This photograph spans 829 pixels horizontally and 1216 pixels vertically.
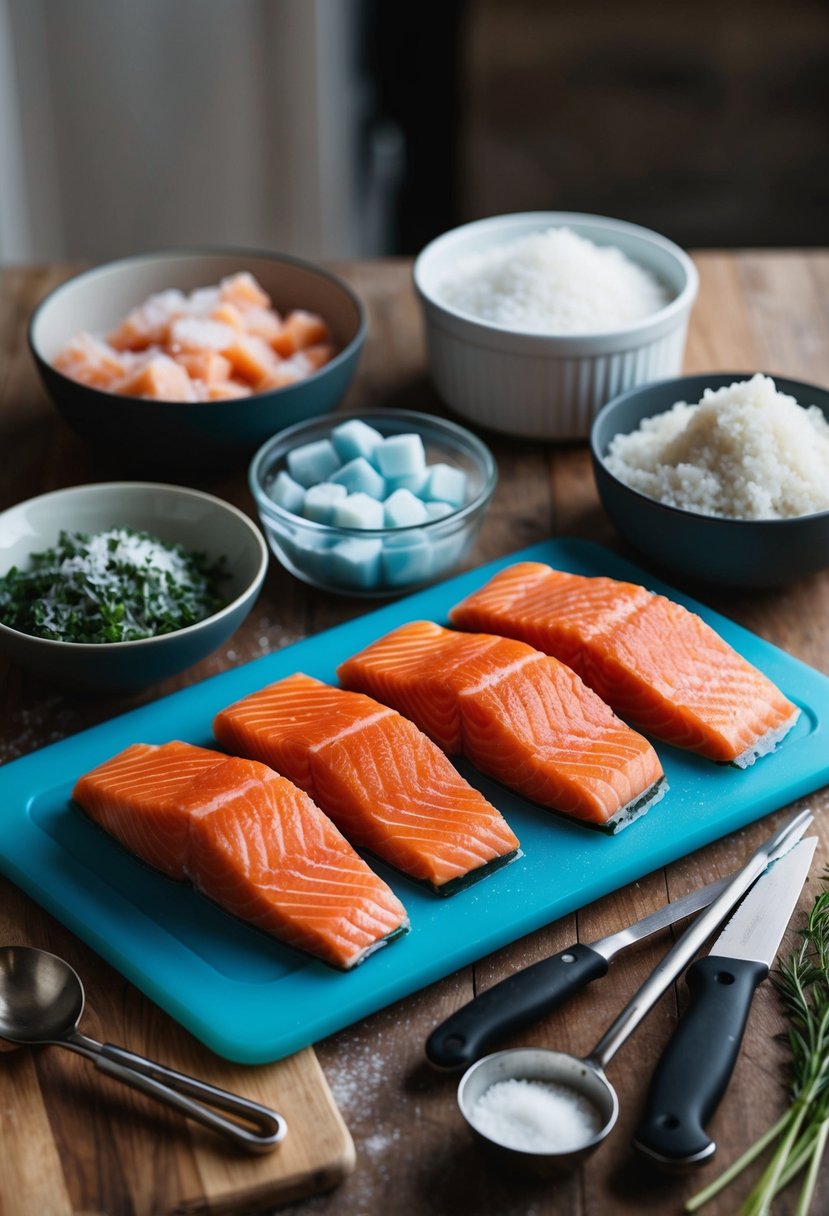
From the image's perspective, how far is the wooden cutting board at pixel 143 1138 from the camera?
64.1 inches

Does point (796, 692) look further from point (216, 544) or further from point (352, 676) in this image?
point (216, 544)

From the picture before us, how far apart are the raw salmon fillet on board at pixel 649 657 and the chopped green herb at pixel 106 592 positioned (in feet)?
1.80

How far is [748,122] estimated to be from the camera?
6164mm

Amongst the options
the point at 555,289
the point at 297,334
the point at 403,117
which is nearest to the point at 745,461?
the point at 555,289

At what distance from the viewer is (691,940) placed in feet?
6.12

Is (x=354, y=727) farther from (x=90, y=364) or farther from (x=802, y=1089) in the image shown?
(x=90, y=364)

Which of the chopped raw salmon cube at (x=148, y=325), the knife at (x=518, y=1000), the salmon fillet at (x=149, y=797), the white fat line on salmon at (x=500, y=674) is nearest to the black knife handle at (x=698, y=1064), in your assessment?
the knife at (x=518, y=1000)

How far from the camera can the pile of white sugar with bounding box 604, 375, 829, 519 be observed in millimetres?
2592

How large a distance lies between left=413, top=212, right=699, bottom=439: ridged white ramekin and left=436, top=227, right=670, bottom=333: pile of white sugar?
0.06 meters

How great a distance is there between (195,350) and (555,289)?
34.8 inches

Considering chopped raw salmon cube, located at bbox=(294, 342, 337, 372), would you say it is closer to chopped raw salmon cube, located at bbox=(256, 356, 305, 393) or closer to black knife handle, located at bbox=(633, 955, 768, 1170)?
chopped raw salmon cube, located at bbox=(256, 356, 305, 393)

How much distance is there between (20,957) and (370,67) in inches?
233

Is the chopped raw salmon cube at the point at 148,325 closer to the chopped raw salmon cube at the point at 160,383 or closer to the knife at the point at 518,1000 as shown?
the chopped raw salmon cube at the point at 160,383

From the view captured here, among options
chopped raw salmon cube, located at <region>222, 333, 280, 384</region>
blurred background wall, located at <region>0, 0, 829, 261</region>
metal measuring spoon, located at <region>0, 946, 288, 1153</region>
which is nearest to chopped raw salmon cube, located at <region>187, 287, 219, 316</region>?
chopped raw salmon cube, located at <region>222, 333, 280, 384</region>
